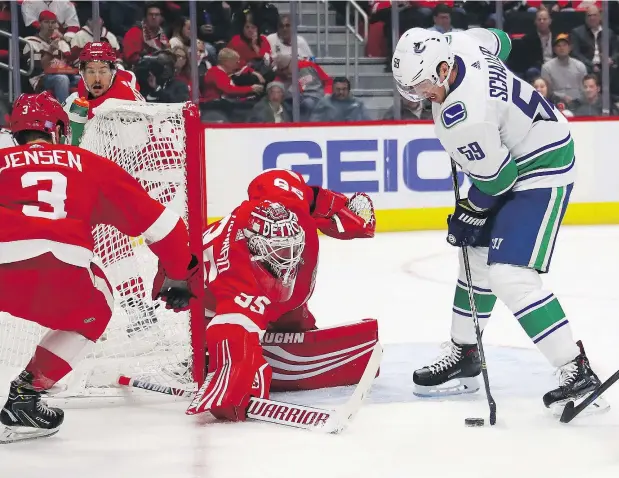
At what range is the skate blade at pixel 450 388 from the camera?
333 centimetres

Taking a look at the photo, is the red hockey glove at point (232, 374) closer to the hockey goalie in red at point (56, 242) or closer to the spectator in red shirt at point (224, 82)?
the hockey goalie in red at point (56, 242)

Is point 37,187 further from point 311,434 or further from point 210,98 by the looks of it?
point 210,98

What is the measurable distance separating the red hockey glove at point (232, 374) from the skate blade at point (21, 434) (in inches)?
15.0

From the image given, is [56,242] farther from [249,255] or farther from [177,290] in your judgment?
[249,255]

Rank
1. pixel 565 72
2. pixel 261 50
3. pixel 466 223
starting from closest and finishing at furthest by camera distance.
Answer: pixel 466 223 → pixel 261 50 → pixel 565 72

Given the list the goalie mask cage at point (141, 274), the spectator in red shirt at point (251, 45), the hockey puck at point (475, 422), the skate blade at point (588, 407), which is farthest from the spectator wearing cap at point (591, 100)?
the hockey puck at point (475, 422)

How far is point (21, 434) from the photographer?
2.90 m

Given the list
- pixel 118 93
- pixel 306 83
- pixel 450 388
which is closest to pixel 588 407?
pixel 450 388

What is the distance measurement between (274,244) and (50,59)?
425 cm

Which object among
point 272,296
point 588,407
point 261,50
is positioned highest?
point 261,50

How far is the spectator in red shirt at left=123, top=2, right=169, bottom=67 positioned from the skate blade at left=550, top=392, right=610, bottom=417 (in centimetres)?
471

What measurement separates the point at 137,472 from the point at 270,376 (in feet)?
1.93

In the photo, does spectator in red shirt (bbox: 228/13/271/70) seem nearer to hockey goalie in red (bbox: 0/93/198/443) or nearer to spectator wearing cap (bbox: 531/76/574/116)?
spectator wearing cap (bbox: 531/76/574/116)

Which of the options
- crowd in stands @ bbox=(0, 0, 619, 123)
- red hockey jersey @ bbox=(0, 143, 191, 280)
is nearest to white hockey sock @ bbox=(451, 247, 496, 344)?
red hockey jersey @ bbox=(0, 143, 191, 280)
